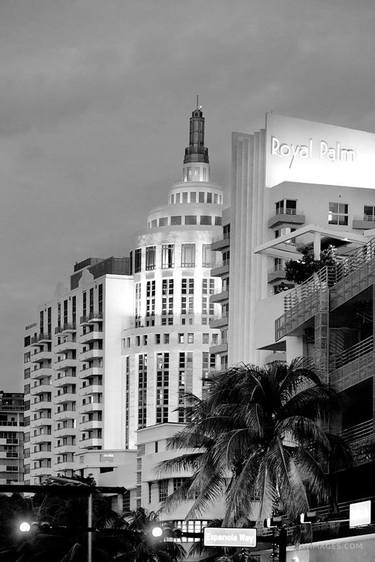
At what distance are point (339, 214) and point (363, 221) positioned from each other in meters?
2.77

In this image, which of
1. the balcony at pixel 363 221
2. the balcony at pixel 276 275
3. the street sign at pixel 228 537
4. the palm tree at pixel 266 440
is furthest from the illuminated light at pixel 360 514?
the balcony at pixel 363 221

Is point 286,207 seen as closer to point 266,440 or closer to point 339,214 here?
point 339,214

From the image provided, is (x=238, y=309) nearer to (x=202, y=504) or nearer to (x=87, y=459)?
(x=87, y=459)

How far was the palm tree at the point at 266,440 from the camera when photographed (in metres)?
72.8

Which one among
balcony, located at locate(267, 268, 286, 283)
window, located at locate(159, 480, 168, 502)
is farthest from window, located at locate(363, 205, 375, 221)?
window, located at locate(159, 480, 168, 502)

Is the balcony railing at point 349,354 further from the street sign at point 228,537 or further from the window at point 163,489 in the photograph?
the window at point 163,489

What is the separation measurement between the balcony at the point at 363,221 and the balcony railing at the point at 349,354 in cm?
7522

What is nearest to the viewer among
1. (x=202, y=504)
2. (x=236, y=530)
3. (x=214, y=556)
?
(x=236, y=530)

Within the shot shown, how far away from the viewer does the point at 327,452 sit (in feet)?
246

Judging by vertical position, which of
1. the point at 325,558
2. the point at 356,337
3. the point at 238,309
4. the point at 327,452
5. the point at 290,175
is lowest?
the point at 325,558

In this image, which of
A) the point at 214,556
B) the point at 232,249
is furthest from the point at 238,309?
the point at 214,556

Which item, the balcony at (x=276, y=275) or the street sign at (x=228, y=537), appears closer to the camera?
the street sign at (x=228, y=537)

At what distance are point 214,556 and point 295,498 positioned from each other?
18731 mm

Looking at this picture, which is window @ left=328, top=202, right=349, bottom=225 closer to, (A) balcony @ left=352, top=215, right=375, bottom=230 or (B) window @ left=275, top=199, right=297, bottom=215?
(A) balcony @ left=352, top=215, right=375, bottom=230
